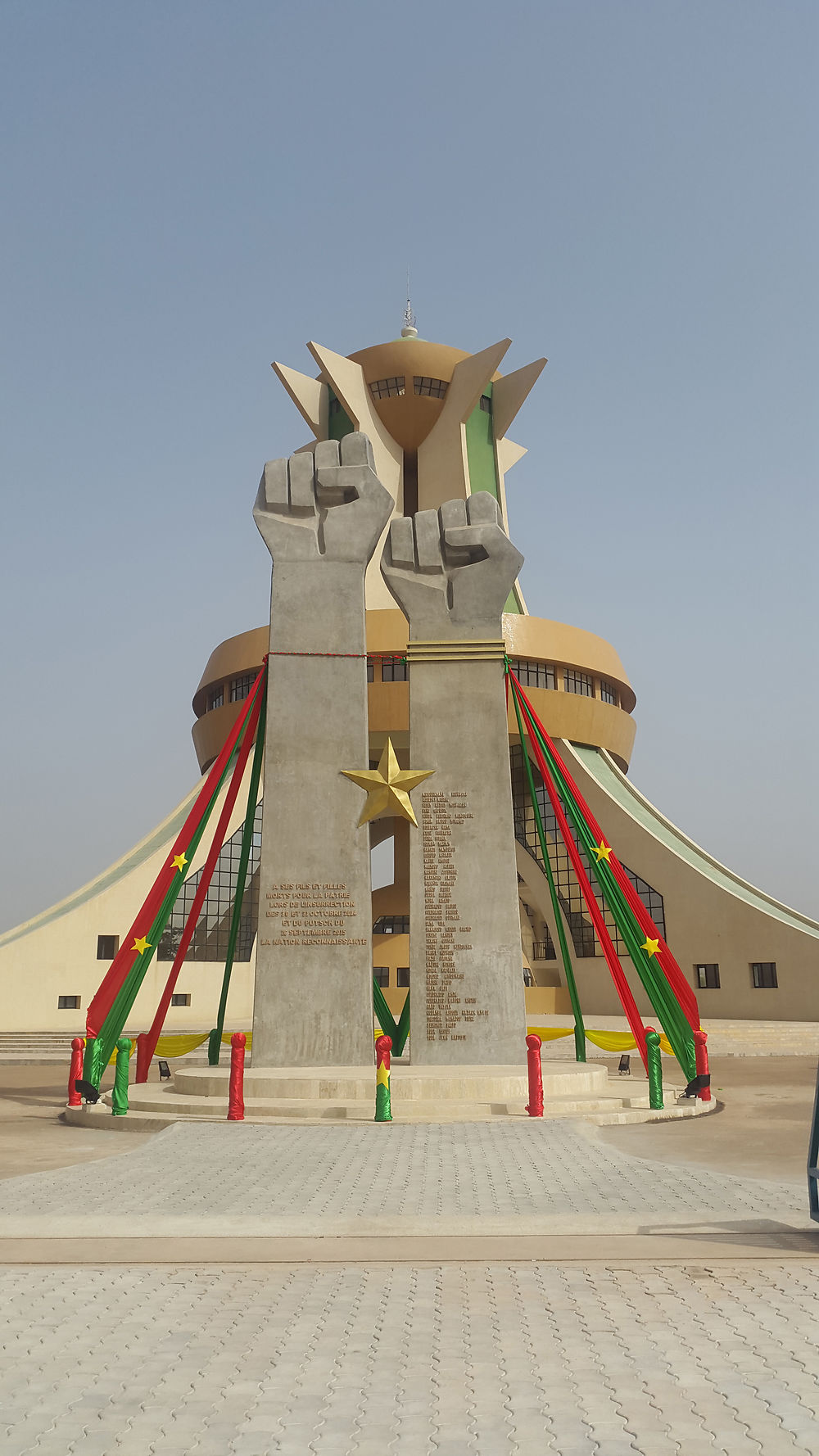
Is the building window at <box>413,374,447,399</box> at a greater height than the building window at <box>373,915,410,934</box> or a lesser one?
greater

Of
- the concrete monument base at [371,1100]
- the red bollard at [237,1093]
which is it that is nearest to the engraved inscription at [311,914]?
the concrete monument base at [371,1100]

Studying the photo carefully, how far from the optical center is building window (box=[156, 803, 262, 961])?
102 ft

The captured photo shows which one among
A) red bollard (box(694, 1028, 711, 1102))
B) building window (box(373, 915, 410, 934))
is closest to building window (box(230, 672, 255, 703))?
building window (box(373, 915, 410, 934))

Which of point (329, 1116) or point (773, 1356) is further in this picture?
point (329, 1116)

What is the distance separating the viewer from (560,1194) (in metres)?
7.11

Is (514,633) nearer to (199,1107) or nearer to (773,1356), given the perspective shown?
(199,1107)

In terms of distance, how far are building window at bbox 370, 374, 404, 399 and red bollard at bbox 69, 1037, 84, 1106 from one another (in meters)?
27.1

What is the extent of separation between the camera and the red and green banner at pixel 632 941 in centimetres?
1337

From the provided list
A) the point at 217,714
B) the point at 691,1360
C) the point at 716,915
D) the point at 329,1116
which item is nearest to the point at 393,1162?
the point at 329,1116

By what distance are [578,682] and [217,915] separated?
12960mm

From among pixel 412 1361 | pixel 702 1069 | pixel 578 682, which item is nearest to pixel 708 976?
pixel 578 682

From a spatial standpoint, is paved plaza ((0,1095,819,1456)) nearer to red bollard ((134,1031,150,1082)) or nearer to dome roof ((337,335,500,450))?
red bollard ((134,1031,150,1082))

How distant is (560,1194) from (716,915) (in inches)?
897

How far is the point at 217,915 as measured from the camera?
31.9 metres
